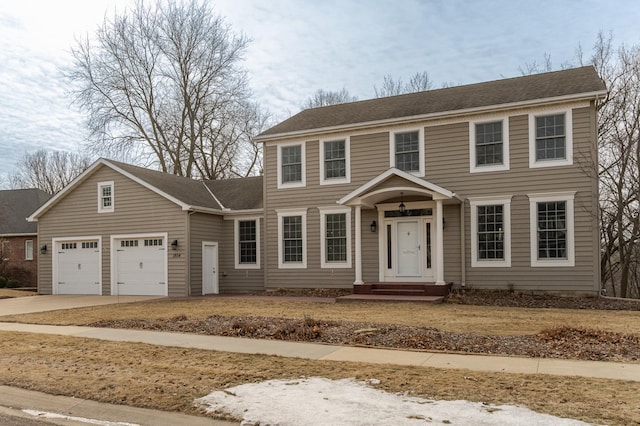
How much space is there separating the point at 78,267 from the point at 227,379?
57.6 ft

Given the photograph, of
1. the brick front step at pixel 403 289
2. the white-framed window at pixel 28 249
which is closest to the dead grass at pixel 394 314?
the brick front step at pixel 403 289

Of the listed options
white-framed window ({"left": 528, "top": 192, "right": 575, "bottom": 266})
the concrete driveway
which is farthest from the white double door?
the concrete driveway

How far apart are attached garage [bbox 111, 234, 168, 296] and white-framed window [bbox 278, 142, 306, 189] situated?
4.97 m

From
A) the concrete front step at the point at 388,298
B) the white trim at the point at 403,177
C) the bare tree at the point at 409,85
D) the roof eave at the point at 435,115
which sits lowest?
the concrete front step at the point at 388,298

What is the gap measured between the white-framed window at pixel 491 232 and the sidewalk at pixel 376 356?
9178 millimetres

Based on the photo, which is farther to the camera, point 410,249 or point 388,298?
point 410,249

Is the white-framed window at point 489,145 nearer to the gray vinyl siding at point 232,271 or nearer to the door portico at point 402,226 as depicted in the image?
the door portico at point 402,226

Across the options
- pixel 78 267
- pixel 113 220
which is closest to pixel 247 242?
pixel 113 220

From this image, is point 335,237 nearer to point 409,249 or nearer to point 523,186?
point 409,249

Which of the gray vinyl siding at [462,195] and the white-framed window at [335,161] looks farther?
the white-framed window at [335,161]

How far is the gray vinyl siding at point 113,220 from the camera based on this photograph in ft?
64.5

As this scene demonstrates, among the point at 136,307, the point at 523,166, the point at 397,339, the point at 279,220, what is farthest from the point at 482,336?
the point at 279,220

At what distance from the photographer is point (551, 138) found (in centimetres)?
1591

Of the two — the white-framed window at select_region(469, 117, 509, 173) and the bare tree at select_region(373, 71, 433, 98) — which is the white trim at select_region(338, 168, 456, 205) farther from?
the bare tree at select_region(373, 71, 433, 98)
